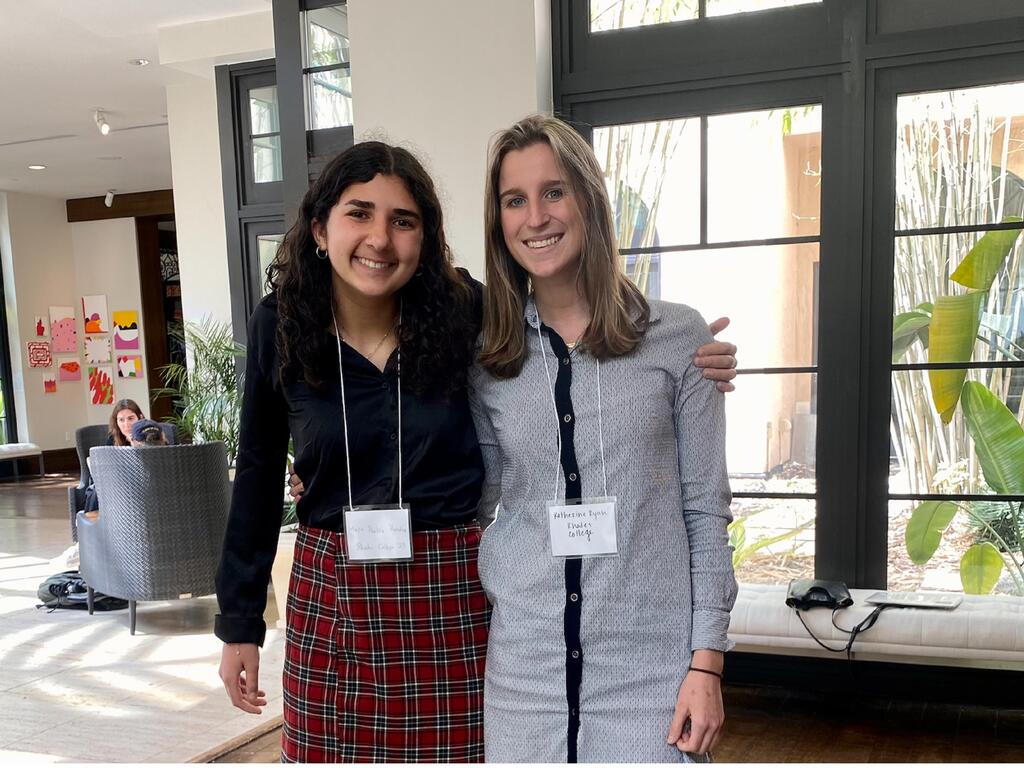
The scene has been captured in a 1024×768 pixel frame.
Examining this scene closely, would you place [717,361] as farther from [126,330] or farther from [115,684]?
[126,330]

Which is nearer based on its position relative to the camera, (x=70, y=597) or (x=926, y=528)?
(x=926, y=528)

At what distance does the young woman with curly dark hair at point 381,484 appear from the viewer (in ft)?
4.83

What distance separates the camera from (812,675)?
11.1 feet

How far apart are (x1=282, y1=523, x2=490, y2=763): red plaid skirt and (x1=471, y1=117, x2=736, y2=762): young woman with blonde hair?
10 cm

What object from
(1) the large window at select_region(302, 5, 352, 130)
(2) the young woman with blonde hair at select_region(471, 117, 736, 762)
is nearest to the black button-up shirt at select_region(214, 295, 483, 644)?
(2) the young woman with blonde hair at select_region(471, 117, 736, 762)

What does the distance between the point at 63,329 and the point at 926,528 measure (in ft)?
40.2

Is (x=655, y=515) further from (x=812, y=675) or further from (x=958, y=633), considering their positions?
(x=812, y=675)

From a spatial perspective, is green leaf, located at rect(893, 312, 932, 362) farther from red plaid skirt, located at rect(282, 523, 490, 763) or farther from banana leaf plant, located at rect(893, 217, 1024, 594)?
red plaid skirt, located at rect(282, 523, 490, 763)

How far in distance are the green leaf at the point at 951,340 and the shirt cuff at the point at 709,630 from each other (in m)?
2.43

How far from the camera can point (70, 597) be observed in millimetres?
5445

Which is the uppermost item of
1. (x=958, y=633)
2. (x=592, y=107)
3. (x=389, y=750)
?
(x=592, y=107)

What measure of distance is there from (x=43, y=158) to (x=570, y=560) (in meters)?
10.7

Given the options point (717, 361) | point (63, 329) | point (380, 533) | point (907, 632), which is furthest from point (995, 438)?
point (63, 329)

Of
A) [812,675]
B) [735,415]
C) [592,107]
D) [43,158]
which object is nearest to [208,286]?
[43,158]
